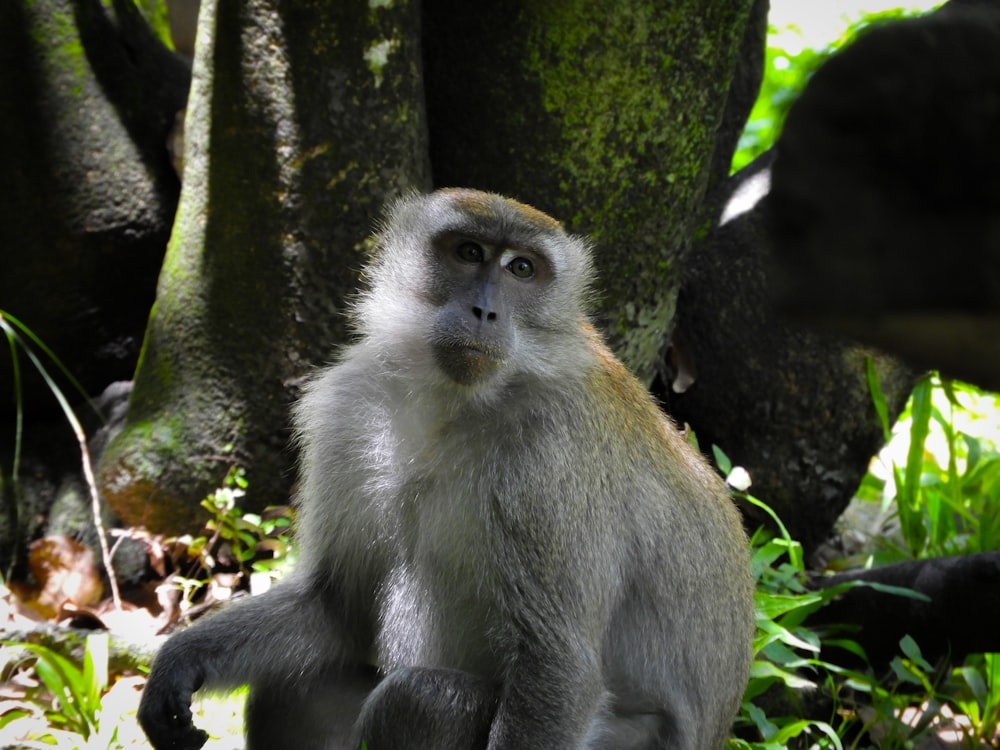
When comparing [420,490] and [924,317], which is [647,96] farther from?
[924,317]

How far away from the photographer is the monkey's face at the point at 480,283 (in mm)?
3730

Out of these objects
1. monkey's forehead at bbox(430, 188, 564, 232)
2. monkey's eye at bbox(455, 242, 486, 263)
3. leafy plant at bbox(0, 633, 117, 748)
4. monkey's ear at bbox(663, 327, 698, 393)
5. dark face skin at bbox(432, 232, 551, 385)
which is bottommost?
leafy plant at bbox(0, 633, 117, 748)

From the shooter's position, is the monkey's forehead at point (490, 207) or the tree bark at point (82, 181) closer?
the monkey's forehead at point (490, 207)

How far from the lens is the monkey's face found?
3730 mm

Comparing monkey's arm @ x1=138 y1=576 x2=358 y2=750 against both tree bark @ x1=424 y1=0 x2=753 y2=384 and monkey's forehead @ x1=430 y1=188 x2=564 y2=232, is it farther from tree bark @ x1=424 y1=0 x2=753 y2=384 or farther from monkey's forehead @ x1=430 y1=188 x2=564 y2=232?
tree bark @ x1=424 y1=0 x2=753 y2=384

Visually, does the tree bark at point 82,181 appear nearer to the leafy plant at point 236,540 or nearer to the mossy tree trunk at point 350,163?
the mossy tree trunk at point 350,163

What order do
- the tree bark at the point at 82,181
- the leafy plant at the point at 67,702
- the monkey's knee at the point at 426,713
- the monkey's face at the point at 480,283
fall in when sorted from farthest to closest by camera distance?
the tree bark at the point at 82,181
the leafy plant at the point at 67,702
the monkey's face at the point at 480,283
the monkey's knee at the point at 426,713

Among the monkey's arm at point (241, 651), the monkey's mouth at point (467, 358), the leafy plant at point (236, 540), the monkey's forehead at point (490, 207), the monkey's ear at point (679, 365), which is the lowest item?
the leafy plant at point (236, 540)

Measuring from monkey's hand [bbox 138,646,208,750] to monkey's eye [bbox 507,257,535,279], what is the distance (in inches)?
71.9

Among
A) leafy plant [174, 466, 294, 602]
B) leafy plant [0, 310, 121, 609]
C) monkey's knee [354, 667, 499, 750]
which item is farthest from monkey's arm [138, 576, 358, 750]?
leafy plant [0, 310, 121, 609]

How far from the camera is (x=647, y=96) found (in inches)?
213

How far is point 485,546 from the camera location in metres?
3.71

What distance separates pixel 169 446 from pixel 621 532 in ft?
8.96

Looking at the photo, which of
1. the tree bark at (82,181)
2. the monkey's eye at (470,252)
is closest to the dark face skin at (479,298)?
the monkey's eye at (470,252)
